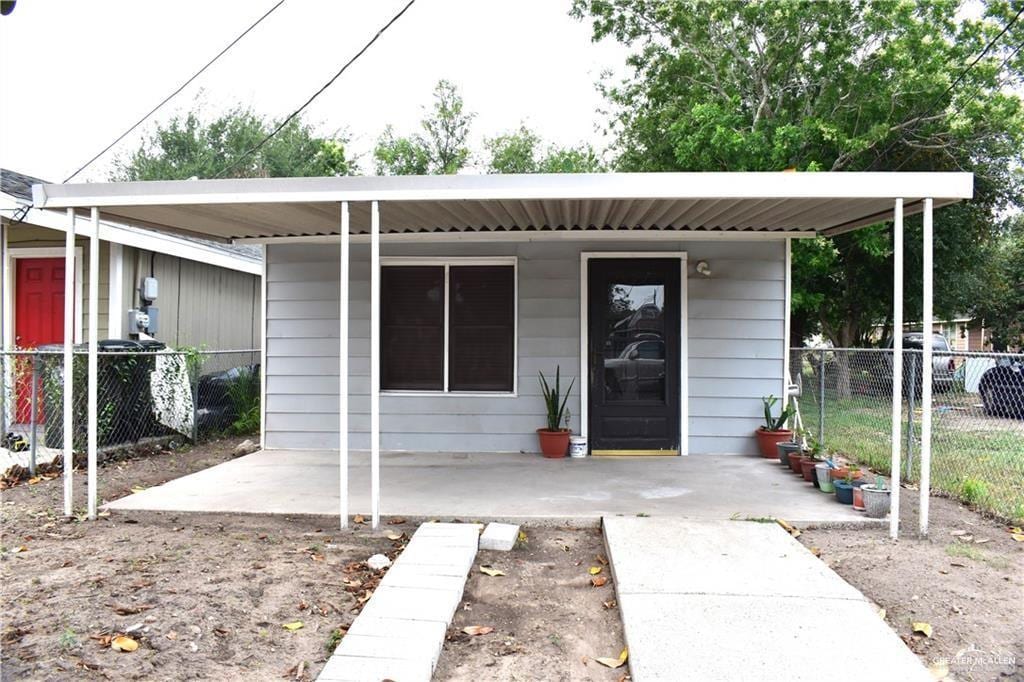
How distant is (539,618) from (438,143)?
22.2 m

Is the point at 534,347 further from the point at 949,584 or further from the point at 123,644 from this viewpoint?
the point at 123,644

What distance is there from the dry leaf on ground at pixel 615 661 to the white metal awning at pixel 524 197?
2391mm

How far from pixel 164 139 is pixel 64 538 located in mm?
23917

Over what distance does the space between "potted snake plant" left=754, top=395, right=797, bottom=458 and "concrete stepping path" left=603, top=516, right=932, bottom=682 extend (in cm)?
231

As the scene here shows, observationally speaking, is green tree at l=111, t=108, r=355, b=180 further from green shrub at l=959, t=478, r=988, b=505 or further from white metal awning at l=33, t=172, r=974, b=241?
green shrub at l=959, t=478, r=988, b=505

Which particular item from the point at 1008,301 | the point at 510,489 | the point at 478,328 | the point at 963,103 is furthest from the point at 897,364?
the point at 1008,301

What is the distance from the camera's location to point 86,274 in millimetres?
7086

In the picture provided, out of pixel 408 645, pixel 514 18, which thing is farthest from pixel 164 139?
pixel 408 645

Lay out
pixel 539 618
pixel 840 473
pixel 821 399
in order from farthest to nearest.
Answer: pixel 821 399
pixel 840 473
pixel 539 618

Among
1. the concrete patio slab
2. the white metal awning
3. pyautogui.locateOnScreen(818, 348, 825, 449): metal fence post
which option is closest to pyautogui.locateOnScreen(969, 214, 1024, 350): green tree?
pyautogui.locateOnScreen(818, 348, 825, 449): metal fence post

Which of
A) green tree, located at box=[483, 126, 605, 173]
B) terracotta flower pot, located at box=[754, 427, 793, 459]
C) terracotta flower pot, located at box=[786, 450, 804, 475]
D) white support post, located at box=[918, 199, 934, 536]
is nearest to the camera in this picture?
white support post, located at box=[918, 199, 934, 536]

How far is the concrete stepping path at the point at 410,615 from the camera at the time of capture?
240cm

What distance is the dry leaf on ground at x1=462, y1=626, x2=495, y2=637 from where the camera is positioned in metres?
2.84

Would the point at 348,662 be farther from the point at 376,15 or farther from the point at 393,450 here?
the point at 376,15
